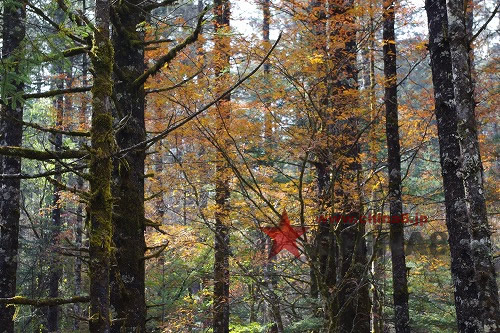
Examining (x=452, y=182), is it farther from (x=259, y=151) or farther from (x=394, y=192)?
(x=259, y=151)

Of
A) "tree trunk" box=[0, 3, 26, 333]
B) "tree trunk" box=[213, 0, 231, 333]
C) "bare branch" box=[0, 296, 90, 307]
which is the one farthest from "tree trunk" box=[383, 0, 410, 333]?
"tree trunk" box=[0, 3, 26, 333]

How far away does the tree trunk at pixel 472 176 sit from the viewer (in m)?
5.42

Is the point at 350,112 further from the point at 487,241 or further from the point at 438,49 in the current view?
the point at 487,241

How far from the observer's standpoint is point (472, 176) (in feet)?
18.6

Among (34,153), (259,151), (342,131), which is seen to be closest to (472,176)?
(342,131)

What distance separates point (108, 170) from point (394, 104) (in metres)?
7.61

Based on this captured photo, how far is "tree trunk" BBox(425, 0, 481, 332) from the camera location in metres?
6.75

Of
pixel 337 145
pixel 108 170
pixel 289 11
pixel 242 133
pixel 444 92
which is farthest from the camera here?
pixel 242 133

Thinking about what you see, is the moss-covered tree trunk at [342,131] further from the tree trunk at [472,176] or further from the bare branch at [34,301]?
the bare branch at [34,301]

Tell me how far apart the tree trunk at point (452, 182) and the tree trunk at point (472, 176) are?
637mm

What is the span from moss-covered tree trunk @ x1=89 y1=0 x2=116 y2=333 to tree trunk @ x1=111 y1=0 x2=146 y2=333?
864 mm

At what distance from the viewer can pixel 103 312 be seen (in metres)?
2.99

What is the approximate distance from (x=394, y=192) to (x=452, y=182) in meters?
1.73

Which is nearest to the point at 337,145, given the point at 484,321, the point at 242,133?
the point at 242,133
